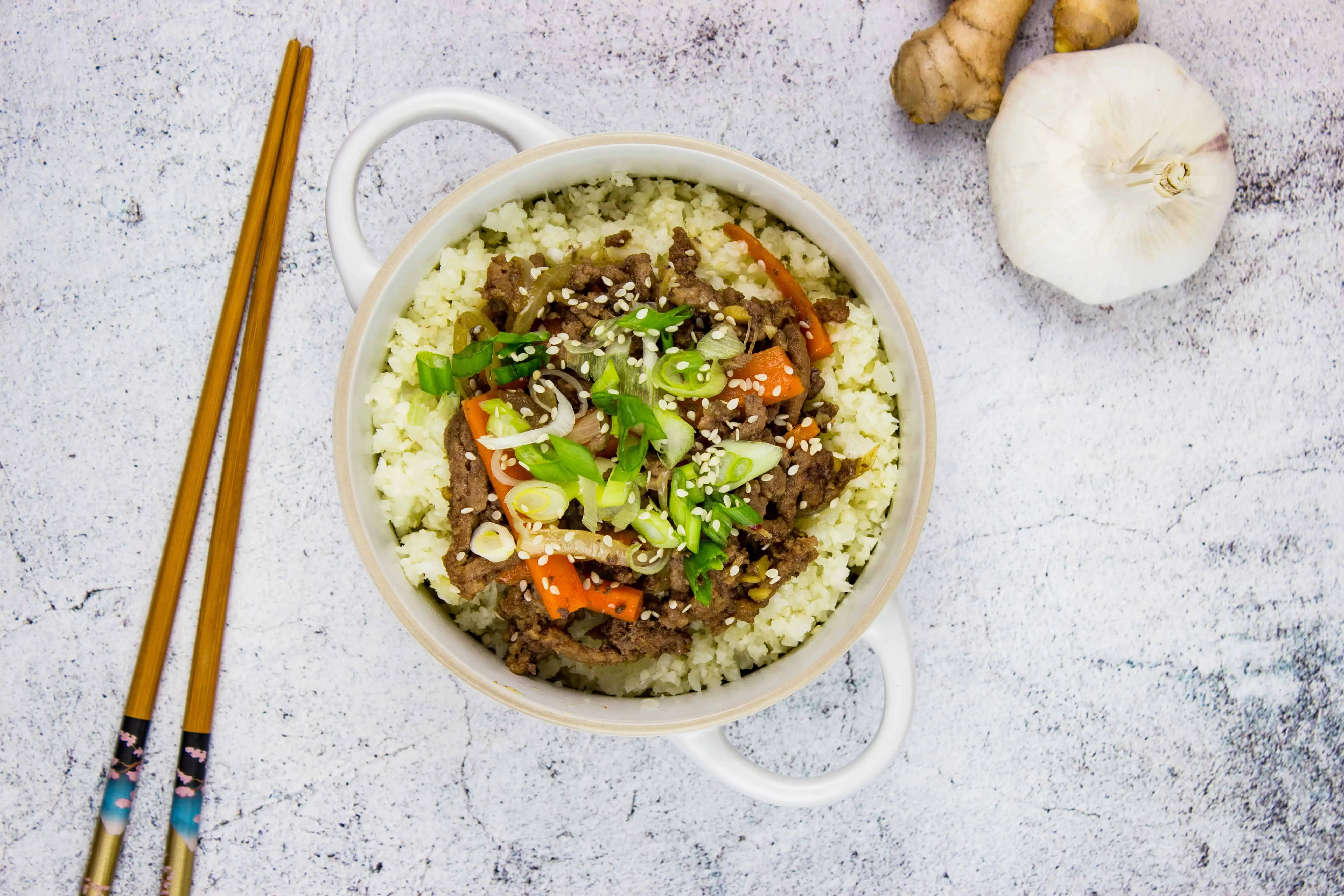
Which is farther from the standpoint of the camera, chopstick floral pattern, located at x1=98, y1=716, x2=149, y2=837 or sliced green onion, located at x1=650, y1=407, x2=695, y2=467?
chopstick floral pattern, located at x1=98, y1=716, x2=149, y2=837

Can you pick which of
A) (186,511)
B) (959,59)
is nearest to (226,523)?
(186,511)

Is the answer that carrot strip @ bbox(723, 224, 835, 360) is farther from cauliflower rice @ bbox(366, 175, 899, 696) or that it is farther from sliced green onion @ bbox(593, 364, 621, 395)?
sliced green onion @ bbox(593, 364, 621, 395)

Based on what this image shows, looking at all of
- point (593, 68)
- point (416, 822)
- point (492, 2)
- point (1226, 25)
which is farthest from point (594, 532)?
point (1226, 25)

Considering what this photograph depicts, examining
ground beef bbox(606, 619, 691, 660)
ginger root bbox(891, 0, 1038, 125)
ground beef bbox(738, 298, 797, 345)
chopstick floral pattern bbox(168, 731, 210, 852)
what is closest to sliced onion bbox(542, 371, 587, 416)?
ground beef bbox(738, 298, 797, 345)

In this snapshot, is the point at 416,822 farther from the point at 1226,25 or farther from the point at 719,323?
the point at 1226,25

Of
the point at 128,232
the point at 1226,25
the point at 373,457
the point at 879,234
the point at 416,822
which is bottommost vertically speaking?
the point at 416,822
